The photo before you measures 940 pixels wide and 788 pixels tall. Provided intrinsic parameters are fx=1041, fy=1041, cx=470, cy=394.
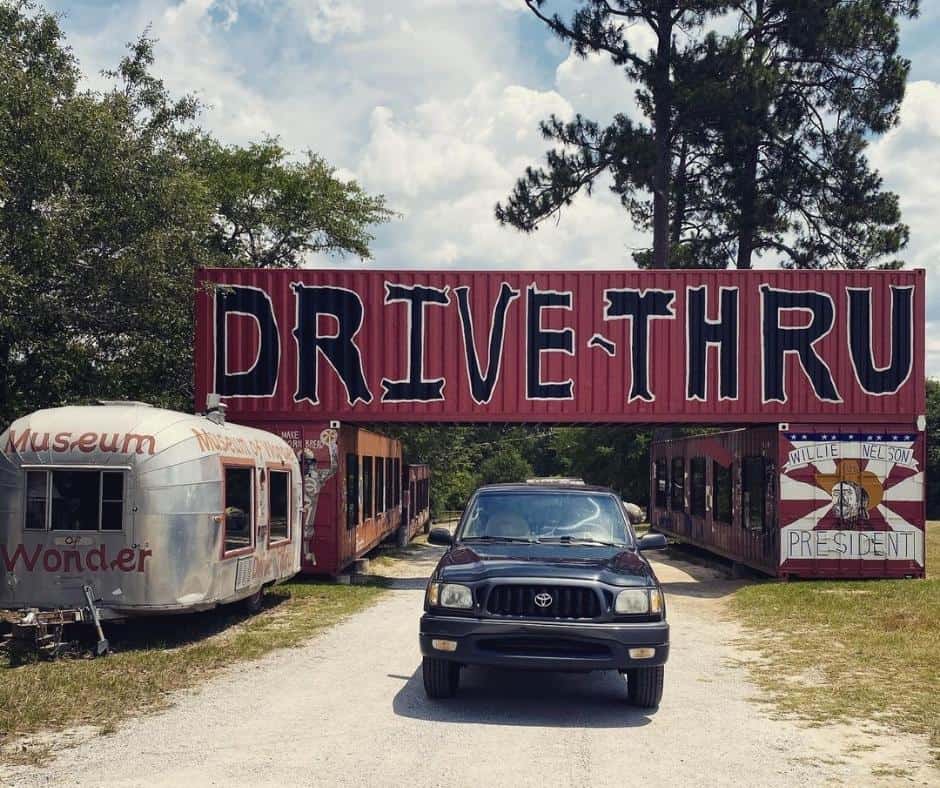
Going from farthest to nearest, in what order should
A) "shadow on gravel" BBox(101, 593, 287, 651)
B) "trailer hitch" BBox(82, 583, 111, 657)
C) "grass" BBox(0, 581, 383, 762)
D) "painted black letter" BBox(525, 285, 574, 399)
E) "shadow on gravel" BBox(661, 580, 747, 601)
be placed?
"painted black letter" BBox(525, 285, 574, 399) < "shadow on gravel" BBox(661, 580, 747, 601) < "shadow on gravel" BBox(101, 593, 287, 651) < "trailer hitch" BBox(82, 583, 111, 657) < "grass" BBox(0, 581, 383, 762)

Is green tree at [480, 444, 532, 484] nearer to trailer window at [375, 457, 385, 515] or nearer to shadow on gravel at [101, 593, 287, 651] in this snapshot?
trailer window at [375, 457, 385, 515]

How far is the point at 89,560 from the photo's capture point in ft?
36.8

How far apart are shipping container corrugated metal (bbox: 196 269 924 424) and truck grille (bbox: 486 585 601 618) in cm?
1211

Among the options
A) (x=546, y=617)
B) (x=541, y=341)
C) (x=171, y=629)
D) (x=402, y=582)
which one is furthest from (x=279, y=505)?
(x=546, y=617)

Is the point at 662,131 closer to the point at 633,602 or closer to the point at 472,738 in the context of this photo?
the point at 633,602

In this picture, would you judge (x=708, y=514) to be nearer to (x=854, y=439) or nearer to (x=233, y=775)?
(x=854, y=439)

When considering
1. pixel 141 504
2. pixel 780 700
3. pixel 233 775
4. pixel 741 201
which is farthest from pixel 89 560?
pixel 741 201

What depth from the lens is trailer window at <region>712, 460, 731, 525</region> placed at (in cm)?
2353

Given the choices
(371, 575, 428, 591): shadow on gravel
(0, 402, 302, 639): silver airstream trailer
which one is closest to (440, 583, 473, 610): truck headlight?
(0, 402, 302, 639): silver airstream trailer

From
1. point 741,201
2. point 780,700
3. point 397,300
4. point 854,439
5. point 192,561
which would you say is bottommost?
point 780,700

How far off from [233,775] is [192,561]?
207 inches

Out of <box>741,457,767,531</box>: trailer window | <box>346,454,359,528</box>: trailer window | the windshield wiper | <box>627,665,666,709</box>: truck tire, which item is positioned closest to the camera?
<box>627,665,666,709</box>: truck tire

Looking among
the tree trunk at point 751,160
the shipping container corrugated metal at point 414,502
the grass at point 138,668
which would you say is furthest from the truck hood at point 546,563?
the tree trunk at point 751,160

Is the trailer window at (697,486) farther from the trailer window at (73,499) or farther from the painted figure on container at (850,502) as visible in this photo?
the trailer window at (73,499)
